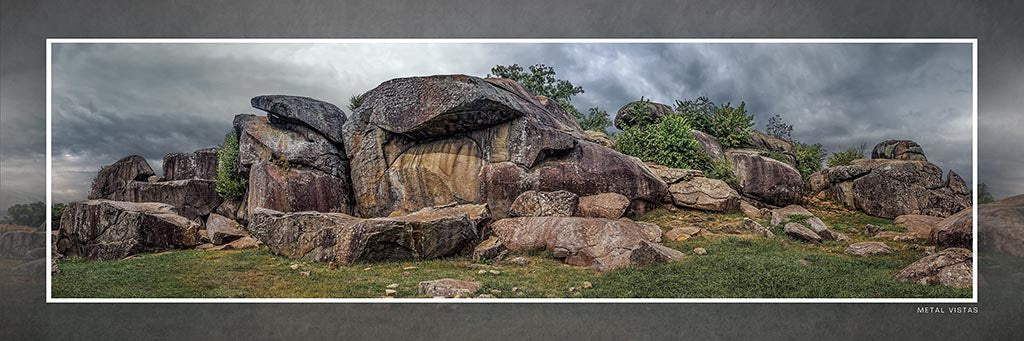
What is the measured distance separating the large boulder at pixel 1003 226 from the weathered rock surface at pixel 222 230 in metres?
8.37

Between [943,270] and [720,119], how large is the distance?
103 inches

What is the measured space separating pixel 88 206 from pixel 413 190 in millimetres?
3468

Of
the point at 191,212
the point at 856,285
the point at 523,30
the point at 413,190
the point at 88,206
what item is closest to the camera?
the point at 856,285

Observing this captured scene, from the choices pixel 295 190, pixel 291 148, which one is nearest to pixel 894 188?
pixel 295 190

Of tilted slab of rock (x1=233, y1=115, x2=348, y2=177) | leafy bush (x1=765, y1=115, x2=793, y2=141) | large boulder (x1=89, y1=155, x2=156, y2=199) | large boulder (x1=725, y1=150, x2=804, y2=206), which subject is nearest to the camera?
large boulder (x1=89, y1=155, x2=156, y2=199)

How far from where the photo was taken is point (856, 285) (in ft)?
14.5

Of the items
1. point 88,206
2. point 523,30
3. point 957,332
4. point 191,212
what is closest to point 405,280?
point 523,30

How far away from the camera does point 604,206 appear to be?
5859mm

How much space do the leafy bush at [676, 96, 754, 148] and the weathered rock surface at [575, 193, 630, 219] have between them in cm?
138

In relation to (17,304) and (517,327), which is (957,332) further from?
(17,304)

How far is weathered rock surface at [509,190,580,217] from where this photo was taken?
19.1ft

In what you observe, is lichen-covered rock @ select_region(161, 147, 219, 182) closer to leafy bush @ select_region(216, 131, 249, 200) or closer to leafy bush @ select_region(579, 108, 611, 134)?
leafy bush @ select_region(216, 131, 249, 200)

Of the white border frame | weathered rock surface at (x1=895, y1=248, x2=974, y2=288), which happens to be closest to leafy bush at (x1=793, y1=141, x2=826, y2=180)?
the white border frame

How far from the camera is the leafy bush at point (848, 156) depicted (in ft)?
16.2
